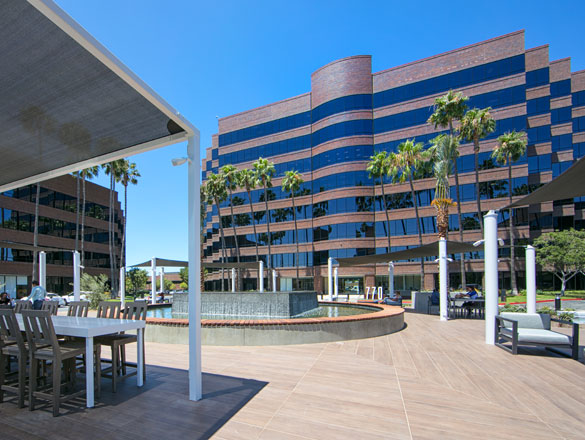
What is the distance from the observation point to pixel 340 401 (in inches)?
154

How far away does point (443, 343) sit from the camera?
25.1ft

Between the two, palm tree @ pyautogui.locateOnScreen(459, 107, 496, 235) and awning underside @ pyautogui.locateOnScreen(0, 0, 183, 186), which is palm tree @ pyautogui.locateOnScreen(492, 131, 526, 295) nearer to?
palm tree @ pyautogui.locateOnScreen(459, 107, 496, 235)

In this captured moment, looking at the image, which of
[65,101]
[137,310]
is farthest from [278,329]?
[65,101]

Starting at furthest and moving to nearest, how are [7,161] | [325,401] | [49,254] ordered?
[49,254] < [7,161] < [325,401]

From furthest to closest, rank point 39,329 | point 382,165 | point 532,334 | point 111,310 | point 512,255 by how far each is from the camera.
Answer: point 382,165
point 512,255
point 532,334
point 111,310
point 39,329

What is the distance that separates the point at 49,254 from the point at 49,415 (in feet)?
126

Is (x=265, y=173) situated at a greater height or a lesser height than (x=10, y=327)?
greater

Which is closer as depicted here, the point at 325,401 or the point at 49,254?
the point at 325,401

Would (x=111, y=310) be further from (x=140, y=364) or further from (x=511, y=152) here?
(x=511, y=152)

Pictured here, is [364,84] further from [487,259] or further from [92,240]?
[92,240]

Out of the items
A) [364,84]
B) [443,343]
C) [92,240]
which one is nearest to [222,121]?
[364,84]

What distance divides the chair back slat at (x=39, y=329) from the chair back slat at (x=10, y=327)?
0.16 meters

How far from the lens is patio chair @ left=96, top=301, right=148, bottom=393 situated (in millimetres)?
4222

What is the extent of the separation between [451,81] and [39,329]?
113 feet
